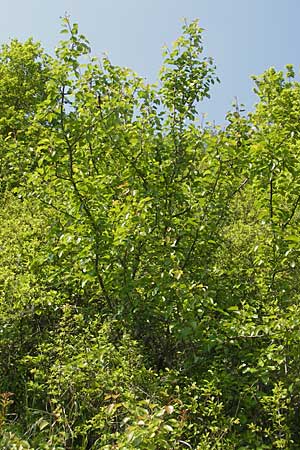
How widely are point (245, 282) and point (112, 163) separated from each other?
5.41 ft

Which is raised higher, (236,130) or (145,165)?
(236,130)

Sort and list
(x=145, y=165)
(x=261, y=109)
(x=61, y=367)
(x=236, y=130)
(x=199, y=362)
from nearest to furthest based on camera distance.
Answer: (x=61, y=367) → (x=199, y=362) → (x=145, y=165) → (x=236, y=130) → (x=261, y=109)

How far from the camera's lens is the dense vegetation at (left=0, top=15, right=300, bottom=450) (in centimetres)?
416

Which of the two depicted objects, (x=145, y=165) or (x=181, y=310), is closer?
(x=181, y=310)

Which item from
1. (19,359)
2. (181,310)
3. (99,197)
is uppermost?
(99,197)

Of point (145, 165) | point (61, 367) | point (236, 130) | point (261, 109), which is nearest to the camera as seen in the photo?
point (61, 367)

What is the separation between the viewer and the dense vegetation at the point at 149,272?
4164mm

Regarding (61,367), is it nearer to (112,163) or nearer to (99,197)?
(99,197)

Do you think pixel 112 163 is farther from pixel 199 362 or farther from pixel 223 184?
pixel 199 362

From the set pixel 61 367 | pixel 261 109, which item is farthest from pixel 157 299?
pixel 261 109

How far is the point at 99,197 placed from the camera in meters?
4.74

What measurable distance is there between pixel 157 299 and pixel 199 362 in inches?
23.1

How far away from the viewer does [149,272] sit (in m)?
4.81

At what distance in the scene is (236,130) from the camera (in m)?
5.32
